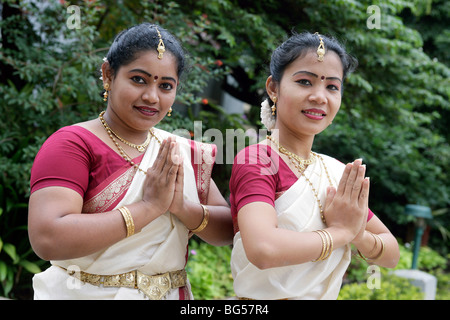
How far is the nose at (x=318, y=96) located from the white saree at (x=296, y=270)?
1.13ft

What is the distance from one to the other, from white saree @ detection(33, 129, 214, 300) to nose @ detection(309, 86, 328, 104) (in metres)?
0.69

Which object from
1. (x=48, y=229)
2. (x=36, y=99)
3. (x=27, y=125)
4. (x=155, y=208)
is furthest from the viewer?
(x=27, y=125)

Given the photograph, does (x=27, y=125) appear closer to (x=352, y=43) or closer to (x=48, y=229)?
(x=48, y=229)

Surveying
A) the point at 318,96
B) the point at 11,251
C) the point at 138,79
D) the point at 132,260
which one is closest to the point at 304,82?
the point at 318,96

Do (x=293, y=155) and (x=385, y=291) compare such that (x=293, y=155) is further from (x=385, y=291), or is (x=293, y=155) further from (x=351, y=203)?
(x=385, y=291)

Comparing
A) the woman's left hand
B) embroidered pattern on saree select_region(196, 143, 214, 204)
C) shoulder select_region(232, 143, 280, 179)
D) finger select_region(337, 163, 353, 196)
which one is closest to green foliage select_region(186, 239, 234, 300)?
embroidered pattern on saree select_region(196, 143, 214, 204)

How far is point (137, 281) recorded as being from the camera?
1.93 meters

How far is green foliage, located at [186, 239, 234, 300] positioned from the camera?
473 centimetres

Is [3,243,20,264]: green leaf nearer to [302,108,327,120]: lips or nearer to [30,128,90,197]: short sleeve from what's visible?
[30,128,90,197]: short sleeve

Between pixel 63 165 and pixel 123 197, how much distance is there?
271 mm

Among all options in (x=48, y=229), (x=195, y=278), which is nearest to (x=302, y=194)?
(x=48, y=229)
